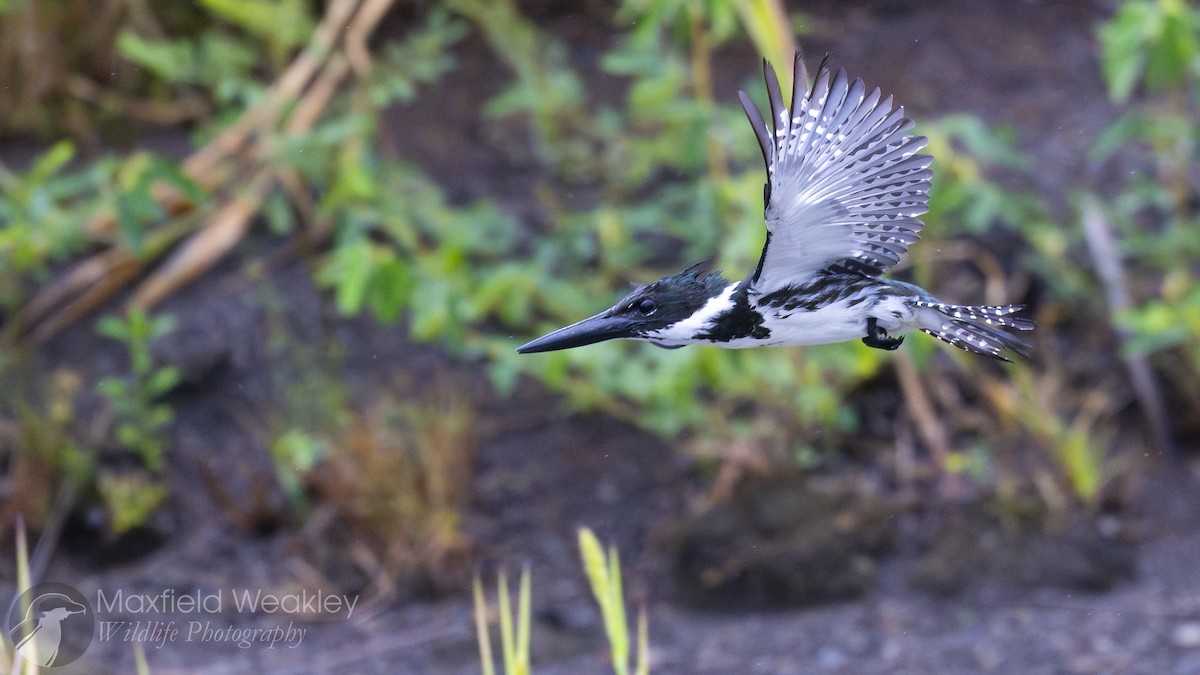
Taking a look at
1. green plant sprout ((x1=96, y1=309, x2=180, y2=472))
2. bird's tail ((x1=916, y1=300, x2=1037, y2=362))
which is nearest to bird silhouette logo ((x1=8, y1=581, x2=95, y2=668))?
green plant sprout ((x1=96, y1=309, x2=180, y2=472))

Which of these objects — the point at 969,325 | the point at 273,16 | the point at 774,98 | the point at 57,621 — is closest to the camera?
the point at 774,98

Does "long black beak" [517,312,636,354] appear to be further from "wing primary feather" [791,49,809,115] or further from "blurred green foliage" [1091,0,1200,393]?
"blurred green foliage" [1091,0,1200,393]

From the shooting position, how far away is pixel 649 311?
2.45 feet

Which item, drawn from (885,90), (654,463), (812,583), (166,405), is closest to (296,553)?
(166,405)

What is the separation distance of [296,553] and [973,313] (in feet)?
7.39

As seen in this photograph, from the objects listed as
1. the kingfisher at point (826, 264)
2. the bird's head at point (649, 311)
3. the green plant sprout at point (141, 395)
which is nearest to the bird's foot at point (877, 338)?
the kingfisher at point (826, 264)

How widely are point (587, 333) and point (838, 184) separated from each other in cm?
19

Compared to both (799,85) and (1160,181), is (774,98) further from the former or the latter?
(1160,181)

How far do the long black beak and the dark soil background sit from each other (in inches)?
70.1

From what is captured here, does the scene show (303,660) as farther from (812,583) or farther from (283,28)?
(283,28)

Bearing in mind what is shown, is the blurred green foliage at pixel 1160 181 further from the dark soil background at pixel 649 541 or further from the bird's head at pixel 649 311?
the bird's head at pixel 649 311

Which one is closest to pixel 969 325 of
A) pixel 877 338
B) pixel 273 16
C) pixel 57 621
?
pixel 877 338

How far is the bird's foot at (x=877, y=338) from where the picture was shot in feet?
2.55

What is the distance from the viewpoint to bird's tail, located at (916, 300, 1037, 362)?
2.47 ft
